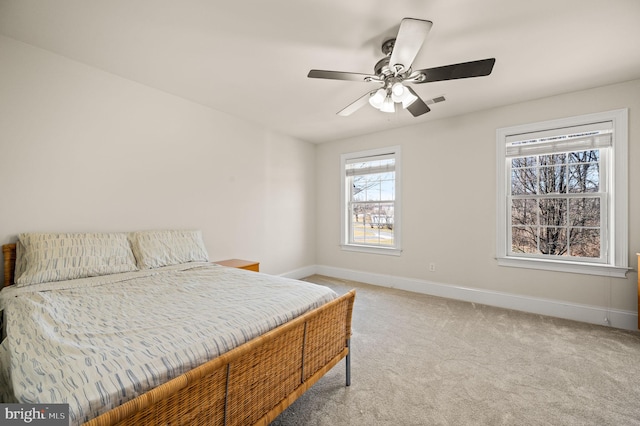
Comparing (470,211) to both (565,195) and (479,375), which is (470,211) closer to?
(565,195)

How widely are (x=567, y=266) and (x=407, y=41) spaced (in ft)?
10.3

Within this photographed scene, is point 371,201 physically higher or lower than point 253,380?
higher

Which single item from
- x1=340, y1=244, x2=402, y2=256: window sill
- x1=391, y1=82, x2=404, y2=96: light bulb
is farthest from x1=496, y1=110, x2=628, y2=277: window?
x1=391, y1=82, x2=404, y2=96: light bulb

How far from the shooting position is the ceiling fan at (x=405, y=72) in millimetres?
1586

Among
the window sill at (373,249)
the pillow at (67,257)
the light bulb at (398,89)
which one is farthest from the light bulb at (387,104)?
the pillow at (67,257)

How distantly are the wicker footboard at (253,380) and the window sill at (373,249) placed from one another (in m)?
2.55

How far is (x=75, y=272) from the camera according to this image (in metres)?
2.02

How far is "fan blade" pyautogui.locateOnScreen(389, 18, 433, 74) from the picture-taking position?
1.49 m

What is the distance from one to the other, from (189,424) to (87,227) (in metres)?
2.28

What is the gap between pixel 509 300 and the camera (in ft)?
10.9

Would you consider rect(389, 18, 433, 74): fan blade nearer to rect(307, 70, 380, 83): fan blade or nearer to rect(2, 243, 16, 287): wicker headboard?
rect(307, 70, 380, 83): fan blade

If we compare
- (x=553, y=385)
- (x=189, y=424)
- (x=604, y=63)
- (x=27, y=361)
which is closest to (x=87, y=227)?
(x=27, y=361)

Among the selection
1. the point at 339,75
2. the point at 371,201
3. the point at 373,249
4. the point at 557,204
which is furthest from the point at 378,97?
the point at 373,249

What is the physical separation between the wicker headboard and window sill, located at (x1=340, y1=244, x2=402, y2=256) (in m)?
3.94
